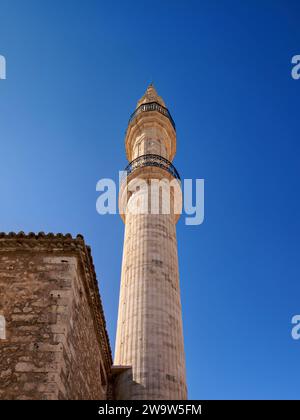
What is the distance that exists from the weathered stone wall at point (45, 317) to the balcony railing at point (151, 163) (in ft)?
31.2

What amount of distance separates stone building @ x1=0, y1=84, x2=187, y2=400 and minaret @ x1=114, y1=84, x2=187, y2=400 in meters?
0.03

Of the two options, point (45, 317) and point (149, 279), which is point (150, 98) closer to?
point (149, 279)

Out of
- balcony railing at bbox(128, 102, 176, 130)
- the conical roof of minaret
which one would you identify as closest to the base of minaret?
balcony railing at bbox(128, 102, 176, 130)

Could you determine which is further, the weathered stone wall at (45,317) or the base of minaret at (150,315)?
the base of minaret at (150,315)

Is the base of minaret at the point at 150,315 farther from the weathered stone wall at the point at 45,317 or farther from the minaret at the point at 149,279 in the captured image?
the weathered stone wall at the point at 45,317

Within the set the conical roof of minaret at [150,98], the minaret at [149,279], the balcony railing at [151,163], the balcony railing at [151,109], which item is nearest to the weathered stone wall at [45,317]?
the minaret at [149,279]

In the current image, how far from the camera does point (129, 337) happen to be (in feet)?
40.9

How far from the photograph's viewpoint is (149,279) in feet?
44.5

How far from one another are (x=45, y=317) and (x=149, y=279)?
7.31 m

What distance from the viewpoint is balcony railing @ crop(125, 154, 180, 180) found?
17.0 meters

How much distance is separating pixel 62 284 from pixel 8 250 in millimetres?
Result: 1258

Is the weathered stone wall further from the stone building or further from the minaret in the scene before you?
the minaret

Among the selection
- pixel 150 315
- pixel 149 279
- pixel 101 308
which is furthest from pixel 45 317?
pixel 149 279

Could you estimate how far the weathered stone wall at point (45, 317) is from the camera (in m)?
5.89
